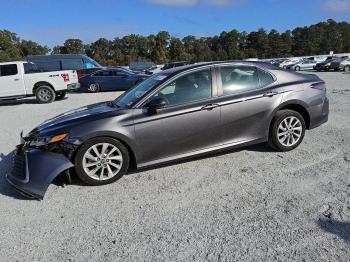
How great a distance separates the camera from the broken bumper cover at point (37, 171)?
186 inches

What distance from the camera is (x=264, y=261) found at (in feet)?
10.5

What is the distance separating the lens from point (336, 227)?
12.1 ft

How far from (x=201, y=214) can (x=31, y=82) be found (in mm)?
13311

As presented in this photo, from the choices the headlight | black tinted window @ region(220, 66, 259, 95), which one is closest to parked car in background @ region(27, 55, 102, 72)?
black tinted window @ region(220, 66, 259, 95)

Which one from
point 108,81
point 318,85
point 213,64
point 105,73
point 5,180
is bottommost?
point 5,180

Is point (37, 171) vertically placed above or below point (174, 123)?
below

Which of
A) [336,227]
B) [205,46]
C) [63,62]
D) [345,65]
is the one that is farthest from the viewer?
[205,46]

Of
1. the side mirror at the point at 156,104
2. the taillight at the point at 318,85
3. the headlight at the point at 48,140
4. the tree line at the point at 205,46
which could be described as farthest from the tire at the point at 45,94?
the tree line at the point at 205,46

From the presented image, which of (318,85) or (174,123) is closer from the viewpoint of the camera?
(174,123)

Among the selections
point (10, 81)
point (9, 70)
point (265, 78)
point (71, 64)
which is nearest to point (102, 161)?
point (265, 78)

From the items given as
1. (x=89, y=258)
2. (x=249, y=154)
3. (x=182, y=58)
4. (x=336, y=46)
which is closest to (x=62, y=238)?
(x=89, y=258)

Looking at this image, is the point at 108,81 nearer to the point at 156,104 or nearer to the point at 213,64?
the point at 213,64

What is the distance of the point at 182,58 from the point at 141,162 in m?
78.3

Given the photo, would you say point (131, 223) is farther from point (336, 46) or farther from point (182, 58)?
point (336, 46)
